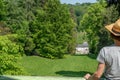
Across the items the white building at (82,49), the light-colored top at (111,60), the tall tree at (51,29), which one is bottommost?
the white building at (82,49)

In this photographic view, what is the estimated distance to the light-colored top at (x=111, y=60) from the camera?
394cm

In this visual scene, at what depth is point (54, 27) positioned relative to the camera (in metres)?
60.9

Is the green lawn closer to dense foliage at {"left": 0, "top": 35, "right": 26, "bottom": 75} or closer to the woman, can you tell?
dense foliage at {"left": 0, "top": 35, "right": 26, "bottom": 75}

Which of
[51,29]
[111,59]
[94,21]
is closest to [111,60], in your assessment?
[111,59]

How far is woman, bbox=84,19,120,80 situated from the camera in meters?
3.94

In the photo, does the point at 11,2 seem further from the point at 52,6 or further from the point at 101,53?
the point at 101,53

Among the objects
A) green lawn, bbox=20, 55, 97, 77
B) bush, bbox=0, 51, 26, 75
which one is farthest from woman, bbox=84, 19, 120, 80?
green lawn, bbox=20, 55, 97, 77

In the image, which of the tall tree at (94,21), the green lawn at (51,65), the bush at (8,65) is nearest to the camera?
the bush at (8,65)

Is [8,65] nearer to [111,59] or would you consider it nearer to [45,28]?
[111,59]

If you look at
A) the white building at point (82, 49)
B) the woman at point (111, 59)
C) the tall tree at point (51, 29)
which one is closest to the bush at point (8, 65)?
the woman at point (111, 59)

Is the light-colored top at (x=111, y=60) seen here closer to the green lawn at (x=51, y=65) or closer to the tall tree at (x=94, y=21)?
the green lawn at (x=51, y=65)

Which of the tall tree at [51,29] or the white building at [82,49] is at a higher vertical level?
the tall tree at [51,29]

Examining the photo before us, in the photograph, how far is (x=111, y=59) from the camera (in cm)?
396

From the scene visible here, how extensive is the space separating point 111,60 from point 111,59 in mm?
11
